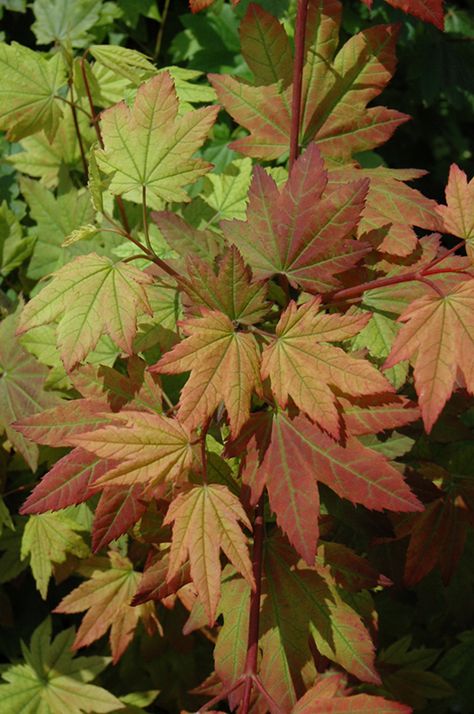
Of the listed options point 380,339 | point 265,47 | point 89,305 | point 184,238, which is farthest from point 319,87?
point 89,305

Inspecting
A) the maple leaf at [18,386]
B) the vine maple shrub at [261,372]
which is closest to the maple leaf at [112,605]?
the vine maple shrub at [261,372]

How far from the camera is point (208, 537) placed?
→ 40.7 inches

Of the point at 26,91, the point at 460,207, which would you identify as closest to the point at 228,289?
the point at 460,207

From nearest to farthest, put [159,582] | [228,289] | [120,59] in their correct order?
[228,289], [159,582], [120,59]

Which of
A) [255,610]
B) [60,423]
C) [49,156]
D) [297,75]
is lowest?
[255,610]

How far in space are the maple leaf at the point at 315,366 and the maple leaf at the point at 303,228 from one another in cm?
10

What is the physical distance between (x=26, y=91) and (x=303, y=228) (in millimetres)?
721

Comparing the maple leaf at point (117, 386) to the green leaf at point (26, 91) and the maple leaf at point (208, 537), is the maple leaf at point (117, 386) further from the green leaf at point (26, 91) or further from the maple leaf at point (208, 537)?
the green leaf at point (26, 91)

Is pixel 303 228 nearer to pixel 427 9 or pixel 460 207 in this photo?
pixel 460 207

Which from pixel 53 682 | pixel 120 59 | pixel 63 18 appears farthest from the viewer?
pixel 63 18

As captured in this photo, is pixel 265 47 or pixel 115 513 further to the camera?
pixel 265 47

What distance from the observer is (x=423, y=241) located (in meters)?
1.31

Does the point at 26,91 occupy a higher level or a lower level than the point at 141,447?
higher

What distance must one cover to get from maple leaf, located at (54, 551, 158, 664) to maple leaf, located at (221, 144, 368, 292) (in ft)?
2.44
